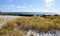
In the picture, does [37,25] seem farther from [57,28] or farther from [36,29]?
[57,28]

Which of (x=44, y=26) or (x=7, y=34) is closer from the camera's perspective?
(x=7, y=34)

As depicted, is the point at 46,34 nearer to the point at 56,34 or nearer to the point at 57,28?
the point at 56,34

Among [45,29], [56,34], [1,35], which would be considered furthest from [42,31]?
[1,35]

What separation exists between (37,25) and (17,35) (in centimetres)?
170

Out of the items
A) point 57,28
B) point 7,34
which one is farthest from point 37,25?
point 7,34

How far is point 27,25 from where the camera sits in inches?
241

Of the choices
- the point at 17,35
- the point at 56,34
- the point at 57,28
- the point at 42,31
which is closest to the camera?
the point at 17,35

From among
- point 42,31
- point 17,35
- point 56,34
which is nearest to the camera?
point 17,35

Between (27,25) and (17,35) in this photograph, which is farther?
(27,25)

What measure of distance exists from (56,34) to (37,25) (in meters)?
1.16

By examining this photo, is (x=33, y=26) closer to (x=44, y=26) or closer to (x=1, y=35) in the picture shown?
(x=44, y=26)

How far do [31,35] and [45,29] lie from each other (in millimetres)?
1212

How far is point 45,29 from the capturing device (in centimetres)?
588

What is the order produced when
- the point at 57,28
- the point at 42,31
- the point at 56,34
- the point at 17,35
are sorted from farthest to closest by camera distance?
1. the point at 57,28
2. the point at 42,31
3. the point at 56,34
4. the point at 17,35
